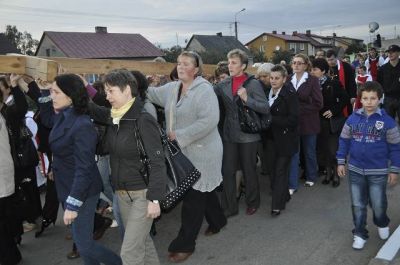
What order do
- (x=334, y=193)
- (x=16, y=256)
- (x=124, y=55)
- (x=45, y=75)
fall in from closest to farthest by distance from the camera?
(x=45, y=75)
(x=16, y=256)
(x=334, y=193)
(x=124, y=55)

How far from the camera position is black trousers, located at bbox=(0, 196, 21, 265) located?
4.11m

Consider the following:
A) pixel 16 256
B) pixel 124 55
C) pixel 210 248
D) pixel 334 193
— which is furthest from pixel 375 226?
pixel 124 55

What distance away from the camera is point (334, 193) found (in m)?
6.05

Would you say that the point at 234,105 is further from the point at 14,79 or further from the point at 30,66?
the point at 14,79

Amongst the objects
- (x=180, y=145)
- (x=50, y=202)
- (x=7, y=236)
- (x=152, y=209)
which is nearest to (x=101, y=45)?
(x=50, y=202)

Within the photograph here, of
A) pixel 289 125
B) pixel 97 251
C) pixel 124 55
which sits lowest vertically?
pixel 97 251

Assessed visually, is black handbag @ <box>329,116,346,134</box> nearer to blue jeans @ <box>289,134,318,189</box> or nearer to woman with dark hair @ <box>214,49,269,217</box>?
blue jeans @ <box>289,134,318,189</box>

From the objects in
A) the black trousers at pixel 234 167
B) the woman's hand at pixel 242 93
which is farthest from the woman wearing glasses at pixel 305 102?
the woman's hand at pixel 242 93

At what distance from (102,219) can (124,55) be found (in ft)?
158

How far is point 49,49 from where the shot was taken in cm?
5219

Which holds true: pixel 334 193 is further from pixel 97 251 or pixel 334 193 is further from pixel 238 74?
pixel 97 251

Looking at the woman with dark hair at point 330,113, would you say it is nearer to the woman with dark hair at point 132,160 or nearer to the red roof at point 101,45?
the woman with dark hair at point 132,160

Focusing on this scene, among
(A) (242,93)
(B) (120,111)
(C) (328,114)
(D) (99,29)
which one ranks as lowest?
(C) (328,114)

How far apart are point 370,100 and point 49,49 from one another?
174ft
